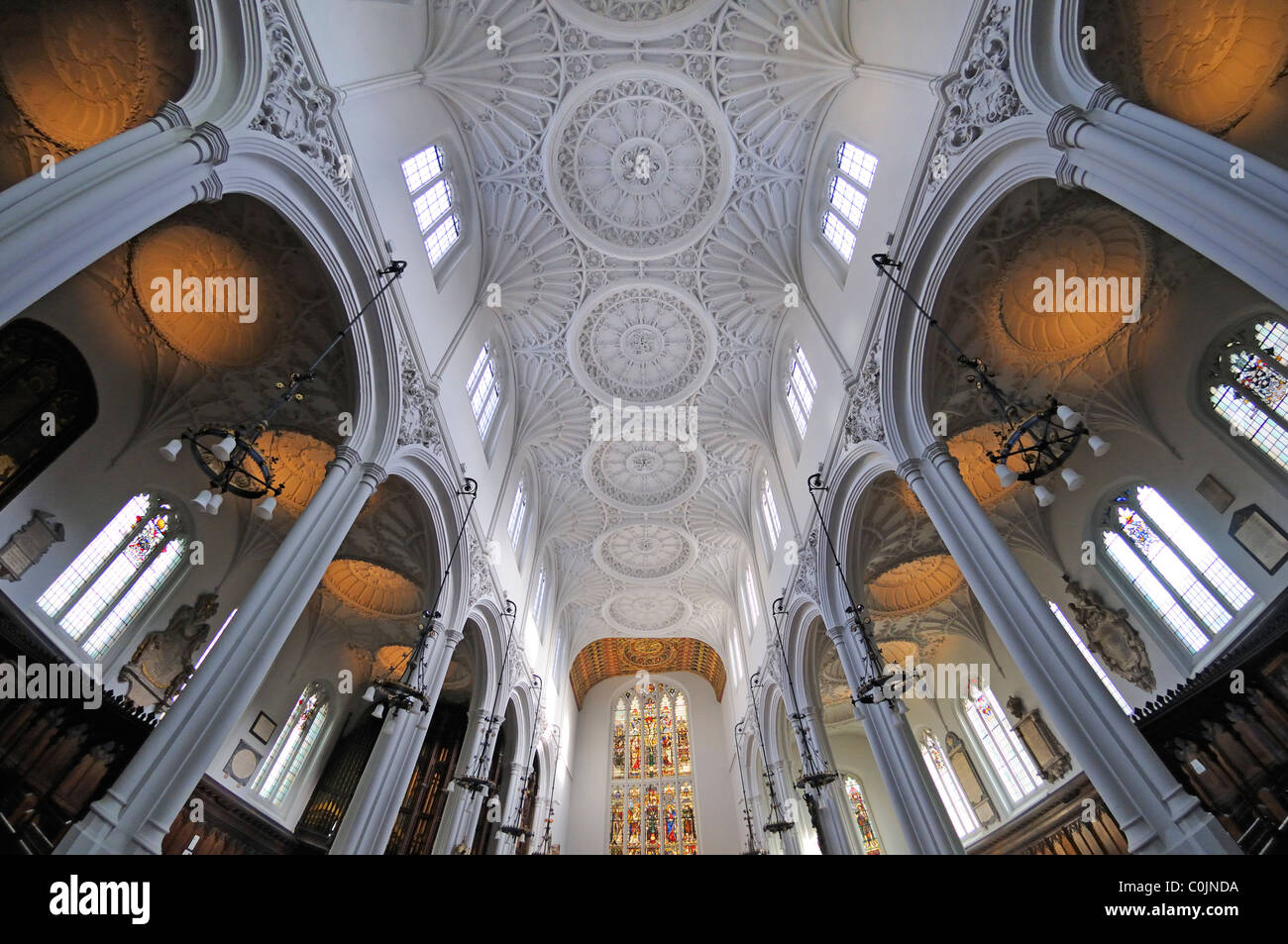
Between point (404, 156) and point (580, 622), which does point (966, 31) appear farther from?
point (580, 622)

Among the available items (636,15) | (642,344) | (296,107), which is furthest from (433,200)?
(642,344)

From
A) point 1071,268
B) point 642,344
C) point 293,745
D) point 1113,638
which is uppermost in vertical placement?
point 642,344

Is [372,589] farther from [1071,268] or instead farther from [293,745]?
[1071,268]

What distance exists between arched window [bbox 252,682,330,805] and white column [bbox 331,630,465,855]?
6.53 meters

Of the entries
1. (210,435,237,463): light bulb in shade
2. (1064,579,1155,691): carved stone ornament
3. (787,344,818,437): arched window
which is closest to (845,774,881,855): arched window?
(1064,579,1155,691): carved stone ornament

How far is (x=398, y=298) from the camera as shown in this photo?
9.90 meters

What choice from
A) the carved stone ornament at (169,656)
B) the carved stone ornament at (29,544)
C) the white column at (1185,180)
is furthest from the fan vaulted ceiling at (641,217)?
the carved stone ornament at (29,544)

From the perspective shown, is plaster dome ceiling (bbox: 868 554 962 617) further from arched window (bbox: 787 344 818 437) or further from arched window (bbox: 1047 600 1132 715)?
arched window (bbox: 787 344 818 437)

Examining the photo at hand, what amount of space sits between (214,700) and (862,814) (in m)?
20.6

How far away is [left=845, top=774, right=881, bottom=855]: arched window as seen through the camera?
1905 cm

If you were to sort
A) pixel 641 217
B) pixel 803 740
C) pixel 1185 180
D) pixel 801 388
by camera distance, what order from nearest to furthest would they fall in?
pixel 1185 180 → pixel 803 740 → pixel 801 388 → pixel 641 217

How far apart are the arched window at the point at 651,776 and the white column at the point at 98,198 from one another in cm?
2355

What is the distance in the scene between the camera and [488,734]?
526 inches
